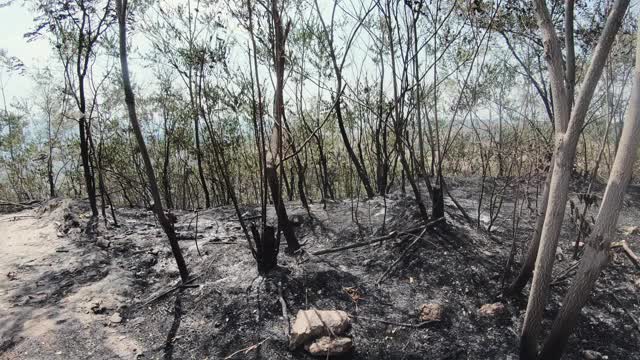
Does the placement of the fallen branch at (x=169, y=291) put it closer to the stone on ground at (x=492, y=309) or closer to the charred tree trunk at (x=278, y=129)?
the charred tree trunk at (x=278, y=129)

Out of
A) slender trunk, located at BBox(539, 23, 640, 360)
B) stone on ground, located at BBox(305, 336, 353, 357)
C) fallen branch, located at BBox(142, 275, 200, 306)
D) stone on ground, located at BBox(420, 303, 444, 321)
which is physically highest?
slender trunk, located at BBox(539, 23, 640, 360)

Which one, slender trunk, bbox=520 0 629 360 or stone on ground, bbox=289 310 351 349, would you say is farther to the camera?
stone on ground, bbox=289 310 351 349

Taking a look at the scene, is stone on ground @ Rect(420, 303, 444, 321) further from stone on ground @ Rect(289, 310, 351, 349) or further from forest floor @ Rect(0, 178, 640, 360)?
stone on ground @ Rect(289, 310, 351, 349)

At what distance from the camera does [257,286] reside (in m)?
3.66

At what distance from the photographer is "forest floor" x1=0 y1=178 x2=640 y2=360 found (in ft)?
10.1

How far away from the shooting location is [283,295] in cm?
354

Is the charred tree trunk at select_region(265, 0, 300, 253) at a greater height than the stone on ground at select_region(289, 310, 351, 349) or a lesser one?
greater

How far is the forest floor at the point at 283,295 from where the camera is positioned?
309 cm

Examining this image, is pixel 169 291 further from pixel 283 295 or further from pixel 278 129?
pixel 278 129

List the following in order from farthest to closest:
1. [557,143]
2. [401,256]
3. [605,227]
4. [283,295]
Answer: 1. [401,256]
2. [283,295]
3. [557,143]
4. [605,227]

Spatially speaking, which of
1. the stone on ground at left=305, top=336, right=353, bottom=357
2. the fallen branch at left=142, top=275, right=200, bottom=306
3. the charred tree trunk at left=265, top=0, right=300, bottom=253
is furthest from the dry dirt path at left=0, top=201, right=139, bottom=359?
the charred tree trunk at left=265, top=0, right=300, bottom=253

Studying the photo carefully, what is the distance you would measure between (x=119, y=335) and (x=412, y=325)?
7.29 feet

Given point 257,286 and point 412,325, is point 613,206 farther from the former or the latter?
point 257,286

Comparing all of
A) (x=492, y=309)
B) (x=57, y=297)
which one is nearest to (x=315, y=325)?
(x=492, y=309)
